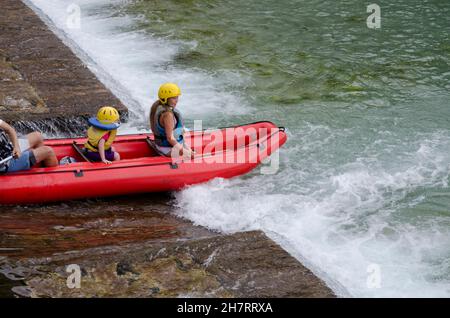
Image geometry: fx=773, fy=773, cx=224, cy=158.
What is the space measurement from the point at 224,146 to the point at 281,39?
212 inches

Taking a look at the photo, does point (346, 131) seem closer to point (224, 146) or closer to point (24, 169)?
point (224, 146)

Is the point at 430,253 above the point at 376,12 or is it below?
below

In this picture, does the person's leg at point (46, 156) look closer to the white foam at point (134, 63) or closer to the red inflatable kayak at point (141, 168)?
the red inflatable kayak at point (141, 168)

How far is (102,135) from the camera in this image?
769 cm

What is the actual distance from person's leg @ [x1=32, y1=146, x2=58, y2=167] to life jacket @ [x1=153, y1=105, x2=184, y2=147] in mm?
1134

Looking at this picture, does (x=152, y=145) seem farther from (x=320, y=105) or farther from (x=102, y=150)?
(x=320, y=105)

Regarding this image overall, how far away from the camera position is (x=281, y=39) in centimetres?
1355

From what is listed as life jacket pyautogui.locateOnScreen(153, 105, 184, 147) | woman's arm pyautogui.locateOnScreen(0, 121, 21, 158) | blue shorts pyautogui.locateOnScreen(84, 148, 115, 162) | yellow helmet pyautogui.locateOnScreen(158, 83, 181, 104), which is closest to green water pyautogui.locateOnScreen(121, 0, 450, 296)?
life jacket pyautogui.locateOnScreen(153, 105, 184, 147)

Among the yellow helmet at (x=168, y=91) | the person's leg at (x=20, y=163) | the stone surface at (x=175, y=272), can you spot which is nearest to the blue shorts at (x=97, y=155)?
the person's leg at (x=20, y=163)

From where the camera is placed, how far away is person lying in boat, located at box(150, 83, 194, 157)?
26.0 ft

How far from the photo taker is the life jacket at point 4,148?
7.16 m

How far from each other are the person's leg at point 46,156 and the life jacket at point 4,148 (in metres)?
0.26

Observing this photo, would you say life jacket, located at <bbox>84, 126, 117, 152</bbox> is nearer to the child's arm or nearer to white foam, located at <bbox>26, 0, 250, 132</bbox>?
the child's arm
